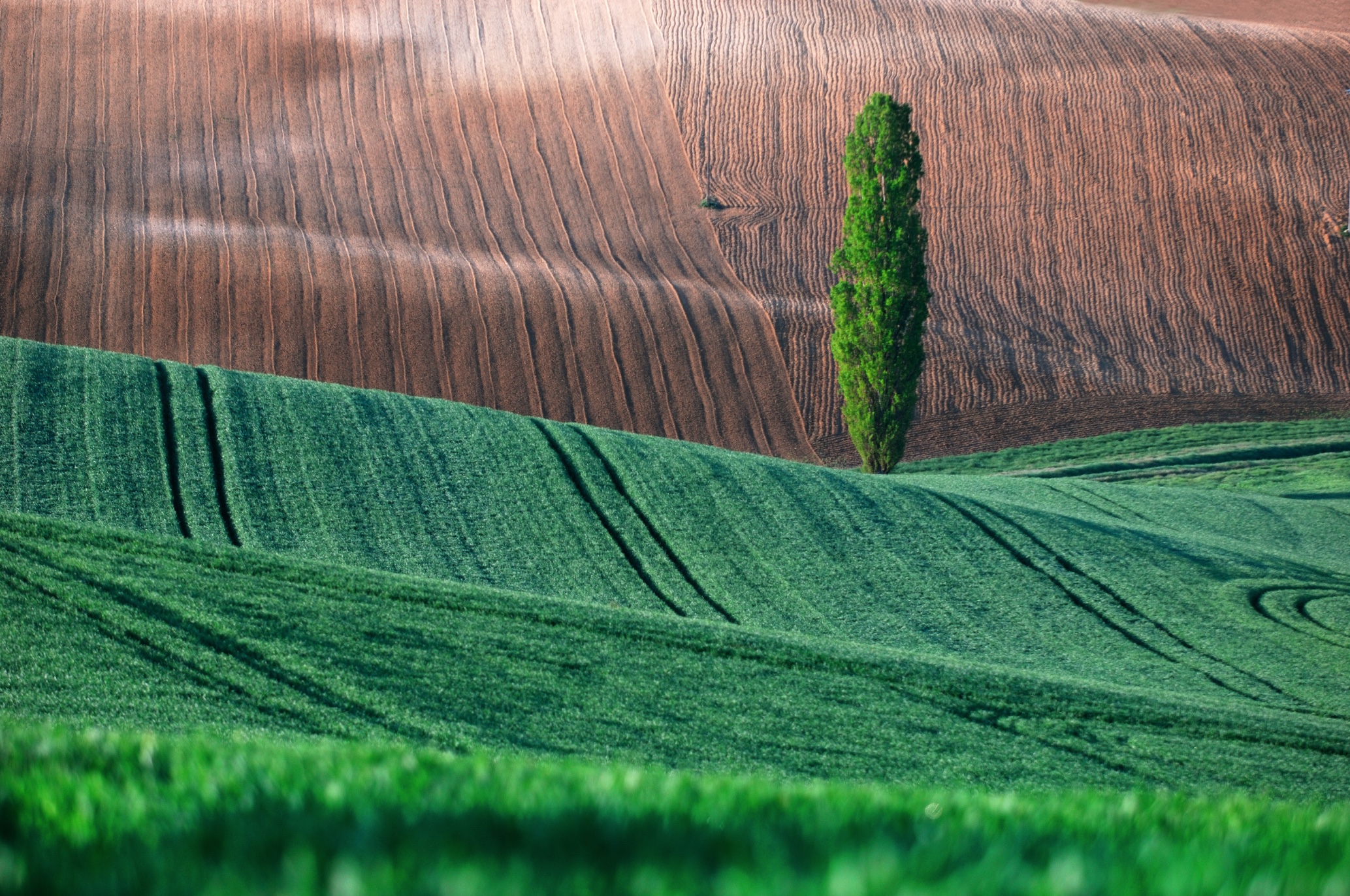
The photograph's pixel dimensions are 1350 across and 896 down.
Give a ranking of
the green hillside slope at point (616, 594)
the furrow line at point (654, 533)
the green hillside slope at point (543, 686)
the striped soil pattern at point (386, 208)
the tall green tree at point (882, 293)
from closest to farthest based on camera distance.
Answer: the green hillside slope at point (543, 686)
the green hillside slope at point (616, 594)
the furrow line at point (654, 533)
the tall green tree at point (882, 293)
the striped soil pattern at point (386, 208)

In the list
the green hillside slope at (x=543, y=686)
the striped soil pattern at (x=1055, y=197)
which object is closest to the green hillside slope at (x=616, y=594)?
the green hillside slope at (x=543, y=686)

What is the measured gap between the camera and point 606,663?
32.0 ft

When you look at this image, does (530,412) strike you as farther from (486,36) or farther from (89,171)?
(486,36)

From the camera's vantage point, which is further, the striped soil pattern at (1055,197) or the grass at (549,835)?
the striped soil pattern at (1055,197)

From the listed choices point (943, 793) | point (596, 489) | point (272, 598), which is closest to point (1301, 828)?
point (943, 793)

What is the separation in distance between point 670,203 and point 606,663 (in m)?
36.8

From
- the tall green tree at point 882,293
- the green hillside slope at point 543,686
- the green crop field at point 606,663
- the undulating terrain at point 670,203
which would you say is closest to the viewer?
the green crop field at point 606,663

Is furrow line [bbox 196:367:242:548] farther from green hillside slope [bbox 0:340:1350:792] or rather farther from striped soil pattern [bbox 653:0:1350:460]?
striped soil pattern [bbox 653:0:1350:460]

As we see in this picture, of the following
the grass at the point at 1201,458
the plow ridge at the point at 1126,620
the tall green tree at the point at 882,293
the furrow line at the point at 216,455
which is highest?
the tall green tree at the point at 882,293

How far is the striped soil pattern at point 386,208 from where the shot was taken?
109ft

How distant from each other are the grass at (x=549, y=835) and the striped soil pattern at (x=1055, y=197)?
3115 cm

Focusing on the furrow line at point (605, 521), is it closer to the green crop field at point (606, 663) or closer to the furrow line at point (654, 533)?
the green crop field at point (606, 663)

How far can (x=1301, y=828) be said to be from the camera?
2.56 meters

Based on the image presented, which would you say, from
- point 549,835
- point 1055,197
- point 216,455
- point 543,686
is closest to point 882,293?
point 216,455
